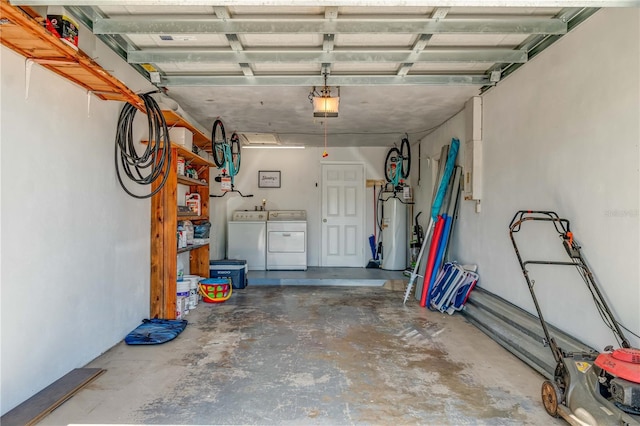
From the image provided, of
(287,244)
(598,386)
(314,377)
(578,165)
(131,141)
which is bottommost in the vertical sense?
(314,377)

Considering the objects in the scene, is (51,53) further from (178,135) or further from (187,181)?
(187,181)

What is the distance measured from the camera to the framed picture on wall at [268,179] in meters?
7.24

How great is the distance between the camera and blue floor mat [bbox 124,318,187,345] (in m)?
3.08

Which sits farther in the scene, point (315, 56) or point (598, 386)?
point (315, 56)

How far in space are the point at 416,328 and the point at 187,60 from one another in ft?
10.8

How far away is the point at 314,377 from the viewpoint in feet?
8.32

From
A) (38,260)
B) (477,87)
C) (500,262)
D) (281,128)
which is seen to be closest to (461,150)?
(477,87)

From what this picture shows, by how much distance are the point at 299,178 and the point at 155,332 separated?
4.49m

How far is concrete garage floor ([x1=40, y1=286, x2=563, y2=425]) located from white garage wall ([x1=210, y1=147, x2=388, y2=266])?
342 centimetres

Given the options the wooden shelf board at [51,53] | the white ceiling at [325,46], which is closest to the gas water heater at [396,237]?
the white ceiling at [325,46]

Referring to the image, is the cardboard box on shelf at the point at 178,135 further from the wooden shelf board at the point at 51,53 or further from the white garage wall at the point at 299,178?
the white garage wall at the point at 299,178

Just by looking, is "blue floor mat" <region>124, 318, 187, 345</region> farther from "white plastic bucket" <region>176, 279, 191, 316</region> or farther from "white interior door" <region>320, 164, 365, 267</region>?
"white interior door" <region>320, 164, 365, 267</region>

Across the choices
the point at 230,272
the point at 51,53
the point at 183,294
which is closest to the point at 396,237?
the point at 230,272

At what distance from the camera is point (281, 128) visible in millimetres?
5590
